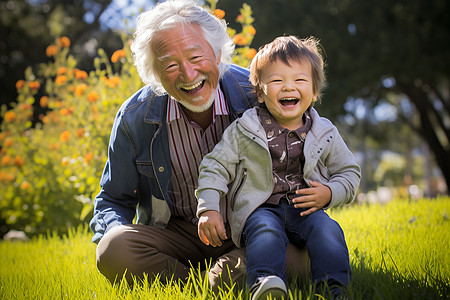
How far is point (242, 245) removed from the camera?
2.39 metres

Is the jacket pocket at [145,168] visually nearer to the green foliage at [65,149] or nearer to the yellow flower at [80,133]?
the green foliage at [65,149]

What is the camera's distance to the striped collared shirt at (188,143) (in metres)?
2.76

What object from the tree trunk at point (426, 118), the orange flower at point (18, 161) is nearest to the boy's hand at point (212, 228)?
the orange flower at point (18, 161)

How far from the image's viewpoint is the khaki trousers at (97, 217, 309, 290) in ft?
7.45

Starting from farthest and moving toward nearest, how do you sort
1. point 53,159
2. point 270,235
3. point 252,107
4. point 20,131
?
→ 1. point 20,131
2. point 53,159
3. point 252,107
4. point 270,235

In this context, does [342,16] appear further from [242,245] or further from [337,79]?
[242,245]

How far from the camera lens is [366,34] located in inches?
436

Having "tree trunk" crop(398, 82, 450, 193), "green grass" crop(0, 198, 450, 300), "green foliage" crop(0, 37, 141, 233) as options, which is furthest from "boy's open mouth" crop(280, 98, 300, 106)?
"tree trunk" crop(398, 82, 450, 193)

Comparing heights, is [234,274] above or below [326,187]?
below

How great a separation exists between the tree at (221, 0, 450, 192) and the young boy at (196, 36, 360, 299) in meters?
8.81

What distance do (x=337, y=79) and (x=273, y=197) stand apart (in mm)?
9597

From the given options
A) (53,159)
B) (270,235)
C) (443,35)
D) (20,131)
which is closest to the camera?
A: (270,235)

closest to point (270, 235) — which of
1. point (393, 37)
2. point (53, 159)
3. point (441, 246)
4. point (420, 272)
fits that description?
point (420, 272)

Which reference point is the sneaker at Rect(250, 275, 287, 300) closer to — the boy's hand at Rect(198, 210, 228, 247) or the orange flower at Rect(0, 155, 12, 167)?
the boy's hand at Rect(198, 210, 228, 247)
